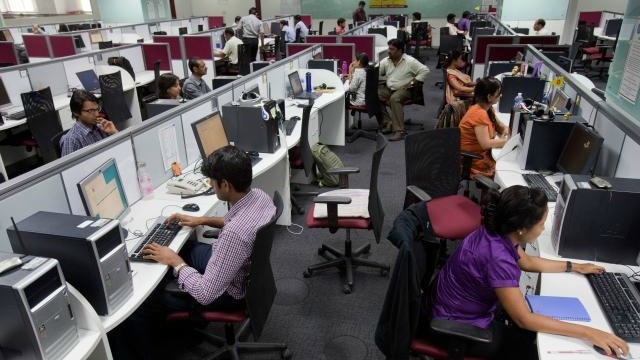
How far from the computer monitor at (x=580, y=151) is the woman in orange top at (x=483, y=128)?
1.82 ft

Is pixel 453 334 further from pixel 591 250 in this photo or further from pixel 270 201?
pixel 270 201

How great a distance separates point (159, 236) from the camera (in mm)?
2045

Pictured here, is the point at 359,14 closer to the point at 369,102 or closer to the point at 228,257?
the point at 369,102

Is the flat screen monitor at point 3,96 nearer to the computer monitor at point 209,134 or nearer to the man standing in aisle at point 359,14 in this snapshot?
the computer monitor at point 209,134

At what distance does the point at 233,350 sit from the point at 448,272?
3.70ft

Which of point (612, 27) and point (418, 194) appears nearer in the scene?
point (418, 194)

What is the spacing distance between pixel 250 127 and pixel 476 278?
1971 millimetres

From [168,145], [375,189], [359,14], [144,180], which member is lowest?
[375,189]

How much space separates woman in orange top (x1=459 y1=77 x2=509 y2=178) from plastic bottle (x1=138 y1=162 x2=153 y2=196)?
6.86 ft

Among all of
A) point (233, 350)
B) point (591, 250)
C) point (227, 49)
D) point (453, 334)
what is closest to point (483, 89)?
point (591, 250)

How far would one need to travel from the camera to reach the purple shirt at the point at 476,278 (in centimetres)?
155

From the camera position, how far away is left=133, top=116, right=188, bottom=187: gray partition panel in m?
2.44

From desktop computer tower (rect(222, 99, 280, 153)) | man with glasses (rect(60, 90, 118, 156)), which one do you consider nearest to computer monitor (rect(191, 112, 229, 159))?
desktop computer tower (rect(222, 99, 280, 153))

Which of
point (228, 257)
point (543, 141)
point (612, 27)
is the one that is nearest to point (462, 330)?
point (228, 257)
